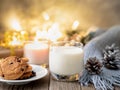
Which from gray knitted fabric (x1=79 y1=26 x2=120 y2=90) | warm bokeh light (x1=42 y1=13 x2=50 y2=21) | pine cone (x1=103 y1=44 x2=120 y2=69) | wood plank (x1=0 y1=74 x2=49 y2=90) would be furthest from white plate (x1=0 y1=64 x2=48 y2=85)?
warm bokeh light (x1=42 y1=13 x2=50 y2=21)

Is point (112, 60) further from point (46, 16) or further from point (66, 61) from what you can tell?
point (46, 16)

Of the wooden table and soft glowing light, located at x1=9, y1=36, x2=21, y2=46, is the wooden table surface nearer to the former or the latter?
the wooden table

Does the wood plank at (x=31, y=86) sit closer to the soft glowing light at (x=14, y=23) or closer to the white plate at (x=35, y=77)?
the white plate at (x=35, y=77)

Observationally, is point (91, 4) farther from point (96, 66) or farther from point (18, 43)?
point (96, 66)

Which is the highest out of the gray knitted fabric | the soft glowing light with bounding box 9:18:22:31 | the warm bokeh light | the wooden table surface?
the warm bokeh light

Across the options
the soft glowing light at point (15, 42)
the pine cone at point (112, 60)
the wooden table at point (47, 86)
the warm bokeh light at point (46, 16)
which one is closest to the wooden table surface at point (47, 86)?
the wooden table at point (47, 86)

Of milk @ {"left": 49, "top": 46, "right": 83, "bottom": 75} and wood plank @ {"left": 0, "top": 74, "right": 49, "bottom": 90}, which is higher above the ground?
milk @ {"left": 49, "top": 46, "right": 83, "bottom": 75}
